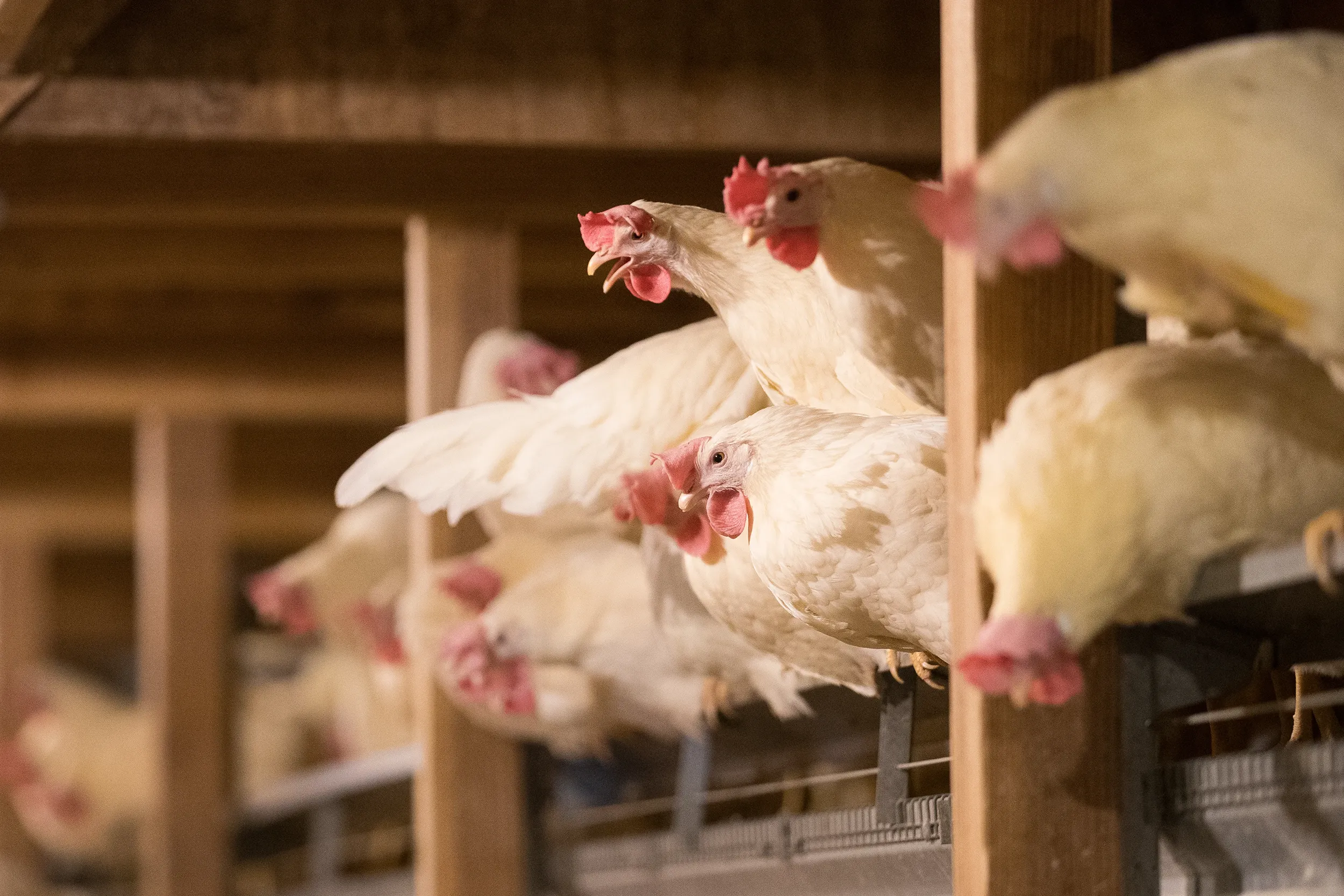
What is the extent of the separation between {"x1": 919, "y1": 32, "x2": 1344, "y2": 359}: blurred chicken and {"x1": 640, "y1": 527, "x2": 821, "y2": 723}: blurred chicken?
1051 mm

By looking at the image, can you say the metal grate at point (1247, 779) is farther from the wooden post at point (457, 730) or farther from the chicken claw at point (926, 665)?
the wooden post at point (457, 730)

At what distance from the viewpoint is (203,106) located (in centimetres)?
189

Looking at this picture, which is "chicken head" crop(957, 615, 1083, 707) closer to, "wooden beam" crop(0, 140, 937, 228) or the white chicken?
"wooden beam" crop(0, 140, 937, 228)

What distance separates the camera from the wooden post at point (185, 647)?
356 centimetres

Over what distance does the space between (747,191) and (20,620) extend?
13.3 feet

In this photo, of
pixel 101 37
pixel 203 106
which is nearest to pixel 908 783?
pixel 203 106

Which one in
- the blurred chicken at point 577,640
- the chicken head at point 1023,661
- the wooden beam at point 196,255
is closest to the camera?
the chicken head at point 1023,661

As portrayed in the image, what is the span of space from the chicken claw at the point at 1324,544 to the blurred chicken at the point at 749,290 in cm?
61

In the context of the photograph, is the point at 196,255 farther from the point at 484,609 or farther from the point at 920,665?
the point at 920,665

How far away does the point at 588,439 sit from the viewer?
1751mm

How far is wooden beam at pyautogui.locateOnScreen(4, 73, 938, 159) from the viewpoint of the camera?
1.90 meters

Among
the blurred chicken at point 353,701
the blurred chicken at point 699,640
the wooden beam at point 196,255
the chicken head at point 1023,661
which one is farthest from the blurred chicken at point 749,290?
the blurred chicken at point 353,701

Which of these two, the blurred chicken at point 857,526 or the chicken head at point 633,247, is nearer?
the blurred chicken at point 857,526

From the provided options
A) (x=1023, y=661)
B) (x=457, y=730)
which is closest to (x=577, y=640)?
(x=457, y=730)
